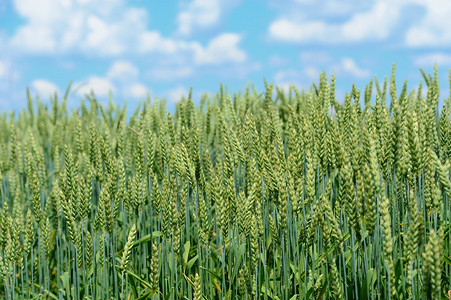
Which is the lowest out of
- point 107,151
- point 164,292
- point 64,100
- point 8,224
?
point 164,292

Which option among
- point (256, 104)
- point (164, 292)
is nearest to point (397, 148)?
point (164, 292)

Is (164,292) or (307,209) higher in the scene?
(307,209)

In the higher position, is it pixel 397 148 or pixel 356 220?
pixel 397 148

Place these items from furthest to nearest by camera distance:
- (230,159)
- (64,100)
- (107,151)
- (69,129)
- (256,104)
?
(64,100) → (69,129) → (256,104) → (107,151) → (230,159)

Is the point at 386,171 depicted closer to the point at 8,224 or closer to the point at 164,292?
the point at 164,292

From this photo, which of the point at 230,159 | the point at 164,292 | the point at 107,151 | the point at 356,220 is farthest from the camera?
the point at 107,151

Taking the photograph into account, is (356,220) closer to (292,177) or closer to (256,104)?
(292,177)

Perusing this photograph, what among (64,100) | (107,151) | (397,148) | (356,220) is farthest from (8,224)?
(64,100)

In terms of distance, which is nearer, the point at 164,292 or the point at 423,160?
the point at 423,160

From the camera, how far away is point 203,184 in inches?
74.0

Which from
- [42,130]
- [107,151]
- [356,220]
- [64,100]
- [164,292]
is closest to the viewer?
[356,220]

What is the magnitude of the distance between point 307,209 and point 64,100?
3.82 metres

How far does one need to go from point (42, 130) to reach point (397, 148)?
3.70 m

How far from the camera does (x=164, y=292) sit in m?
1.76
